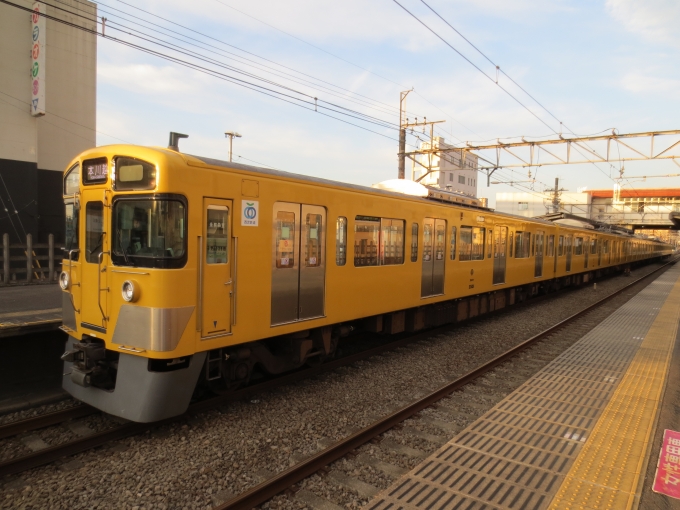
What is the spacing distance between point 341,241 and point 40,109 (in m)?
13.4

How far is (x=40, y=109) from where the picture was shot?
1523 cm

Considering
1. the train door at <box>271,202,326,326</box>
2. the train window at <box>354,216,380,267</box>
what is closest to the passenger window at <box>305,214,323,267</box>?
the train door at <box>271,202,326,326</box>

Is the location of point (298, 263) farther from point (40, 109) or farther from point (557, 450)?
point (40, 109)

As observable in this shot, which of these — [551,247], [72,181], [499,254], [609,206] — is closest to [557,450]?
[72,181]

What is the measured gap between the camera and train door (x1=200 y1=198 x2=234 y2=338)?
5059mm

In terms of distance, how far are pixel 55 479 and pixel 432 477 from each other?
3.22 metres

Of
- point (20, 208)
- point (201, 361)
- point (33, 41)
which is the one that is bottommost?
point (201, 361)

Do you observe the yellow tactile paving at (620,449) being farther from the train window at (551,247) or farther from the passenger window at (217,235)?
the train window at (551,247)

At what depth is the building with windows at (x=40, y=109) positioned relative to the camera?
49.7 ft

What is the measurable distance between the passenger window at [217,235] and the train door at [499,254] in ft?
29.7

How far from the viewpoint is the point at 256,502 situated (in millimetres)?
3756

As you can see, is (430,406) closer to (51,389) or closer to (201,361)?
(201,361)

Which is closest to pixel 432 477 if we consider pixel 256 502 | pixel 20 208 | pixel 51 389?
pixel 256 502

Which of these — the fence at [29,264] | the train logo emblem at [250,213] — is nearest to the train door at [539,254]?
the train logo emblem at [250,213]
